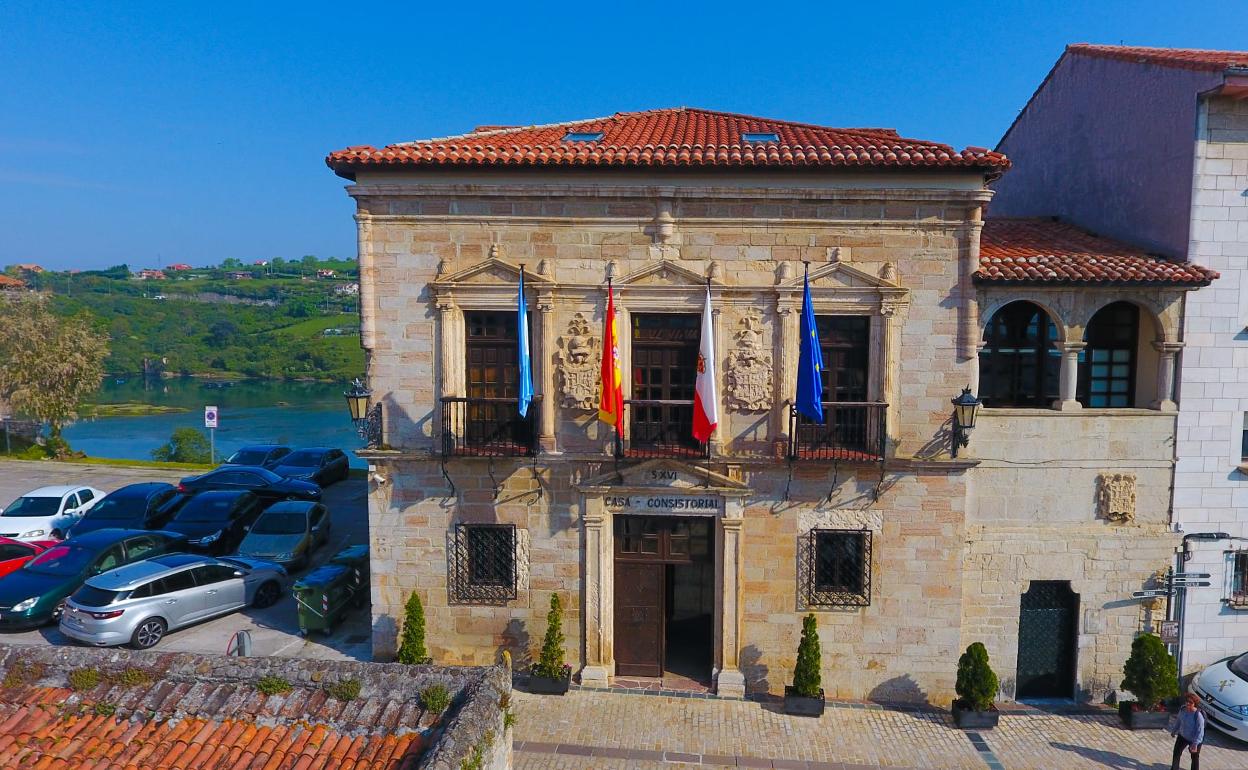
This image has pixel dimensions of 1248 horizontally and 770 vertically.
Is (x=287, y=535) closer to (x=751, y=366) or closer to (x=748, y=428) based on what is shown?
(x=748, y=428)

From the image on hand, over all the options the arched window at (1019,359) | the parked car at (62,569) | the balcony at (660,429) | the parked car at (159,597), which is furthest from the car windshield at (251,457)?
the arched window at (1019,359)

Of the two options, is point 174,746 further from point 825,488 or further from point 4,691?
point 825,488

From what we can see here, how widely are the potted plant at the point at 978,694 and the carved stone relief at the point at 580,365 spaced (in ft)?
23.7

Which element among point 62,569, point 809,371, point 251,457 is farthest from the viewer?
point 251,457

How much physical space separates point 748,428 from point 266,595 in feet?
35.1

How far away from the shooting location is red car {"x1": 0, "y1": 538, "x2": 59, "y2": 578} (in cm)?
1544

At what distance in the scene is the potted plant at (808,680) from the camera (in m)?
11.5

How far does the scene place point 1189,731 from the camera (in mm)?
9875

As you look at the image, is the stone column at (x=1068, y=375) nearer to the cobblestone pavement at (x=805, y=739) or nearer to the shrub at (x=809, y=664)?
the cobblestone pavement at (x=805, y=739)

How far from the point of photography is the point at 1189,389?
39.2 feet

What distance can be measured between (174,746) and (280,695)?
0.81m

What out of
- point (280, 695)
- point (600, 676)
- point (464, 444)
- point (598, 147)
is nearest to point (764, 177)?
point (598, 147)

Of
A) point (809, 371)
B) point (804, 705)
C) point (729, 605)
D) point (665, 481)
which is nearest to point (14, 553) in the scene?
point (665, 481)

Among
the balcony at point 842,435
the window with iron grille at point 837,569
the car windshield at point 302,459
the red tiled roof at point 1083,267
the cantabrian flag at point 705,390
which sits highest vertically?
the red tiled roof at point 1083,267
